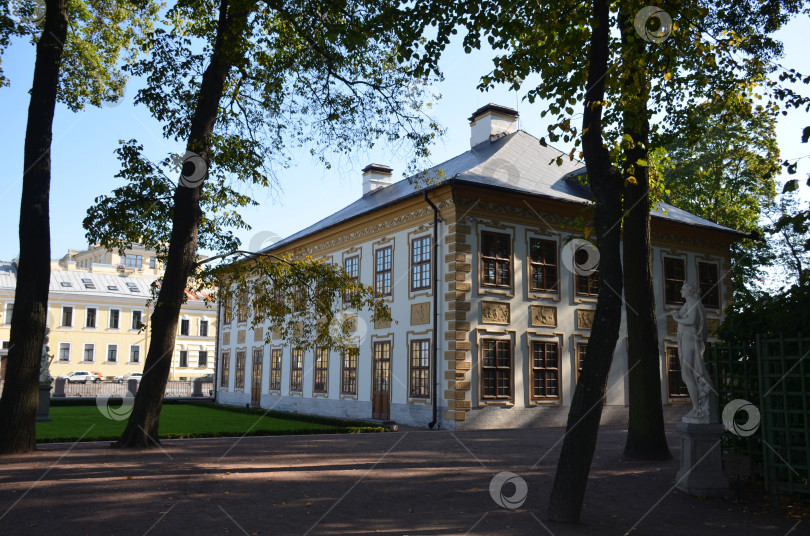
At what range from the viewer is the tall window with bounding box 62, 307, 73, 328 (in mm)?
53344

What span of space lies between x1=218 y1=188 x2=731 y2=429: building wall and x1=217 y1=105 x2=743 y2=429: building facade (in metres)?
0.04

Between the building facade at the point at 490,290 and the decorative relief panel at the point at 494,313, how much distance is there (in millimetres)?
33

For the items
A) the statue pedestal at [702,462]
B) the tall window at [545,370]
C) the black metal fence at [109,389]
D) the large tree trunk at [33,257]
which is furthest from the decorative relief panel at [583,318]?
the black metal fence at [109,389]

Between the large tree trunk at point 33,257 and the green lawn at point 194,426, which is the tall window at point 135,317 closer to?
the green lawn at point 194,426

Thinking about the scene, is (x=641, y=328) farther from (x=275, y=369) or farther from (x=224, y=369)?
(x=224, y=369)

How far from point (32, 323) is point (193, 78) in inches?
221

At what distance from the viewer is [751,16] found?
1329 centimetres

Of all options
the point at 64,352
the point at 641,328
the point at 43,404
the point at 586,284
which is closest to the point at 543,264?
the point at 586,284

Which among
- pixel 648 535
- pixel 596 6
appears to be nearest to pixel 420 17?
pixel 596 6

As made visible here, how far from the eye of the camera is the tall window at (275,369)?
2953cm

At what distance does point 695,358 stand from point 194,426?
14.8 meters

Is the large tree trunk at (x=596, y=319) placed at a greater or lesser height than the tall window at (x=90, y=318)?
lesser

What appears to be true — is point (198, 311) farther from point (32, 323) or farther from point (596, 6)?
point (596, 6)

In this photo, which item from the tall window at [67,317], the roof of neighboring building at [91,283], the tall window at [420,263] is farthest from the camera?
the roof of neighboring building at [91,283]
